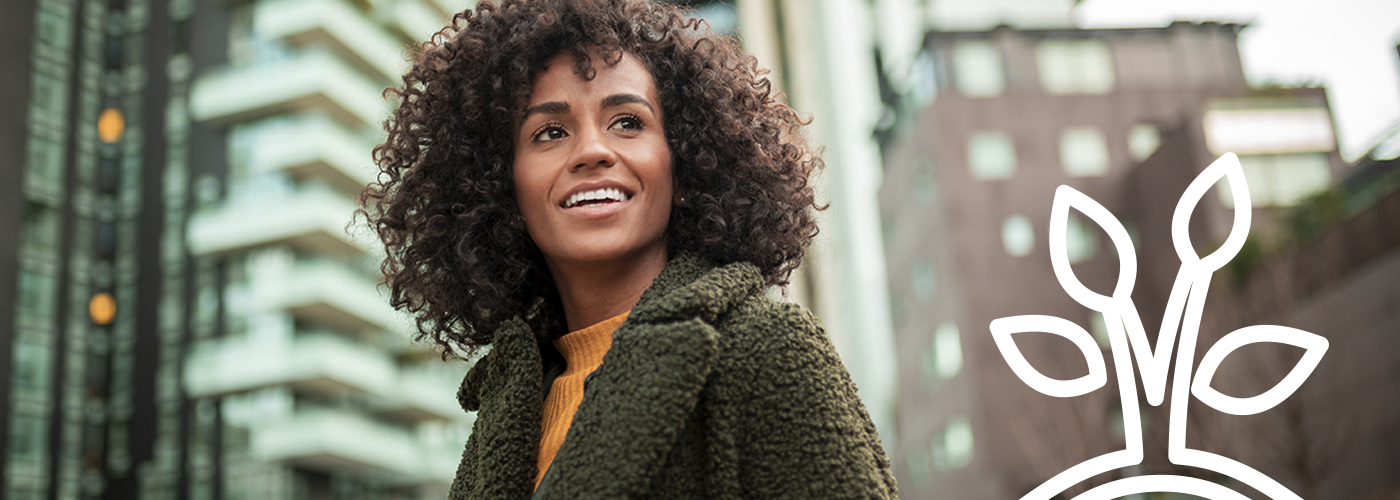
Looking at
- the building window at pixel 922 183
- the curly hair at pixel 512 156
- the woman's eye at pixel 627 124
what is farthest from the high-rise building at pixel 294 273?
the woman's eye at pixel 627 124

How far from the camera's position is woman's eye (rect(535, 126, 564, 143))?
6.22 ft

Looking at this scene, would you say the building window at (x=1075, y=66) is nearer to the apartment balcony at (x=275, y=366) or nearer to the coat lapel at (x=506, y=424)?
the apartment balcony at (x=275, y=366)

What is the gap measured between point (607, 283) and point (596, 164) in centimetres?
20

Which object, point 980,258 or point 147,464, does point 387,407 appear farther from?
point 980,258

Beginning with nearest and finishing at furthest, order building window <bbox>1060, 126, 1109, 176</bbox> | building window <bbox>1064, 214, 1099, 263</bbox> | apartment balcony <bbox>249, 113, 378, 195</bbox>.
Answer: building window <bbox>1064, 214, 1099, 263</bbox>
building window <bbox>1060, 126, 1109, 176</bbox>
apartment balcony <bbox>249, 113, 378, 195</bbox>

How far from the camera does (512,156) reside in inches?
79.6

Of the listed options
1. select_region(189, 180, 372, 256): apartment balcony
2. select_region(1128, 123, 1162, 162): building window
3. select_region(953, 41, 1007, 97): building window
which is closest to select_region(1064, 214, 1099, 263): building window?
select_region(1128, 123, 1162, 162): building window

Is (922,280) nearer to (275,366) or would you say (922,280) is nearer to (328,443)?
(328,443)

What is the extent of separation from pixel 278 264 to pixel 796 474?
30.7m

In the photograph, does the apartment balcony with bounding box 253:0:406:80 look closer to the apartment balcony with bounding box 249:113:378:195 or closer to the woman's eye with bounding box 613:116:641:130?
the apartment balcony with bounding box 249:113:378:195

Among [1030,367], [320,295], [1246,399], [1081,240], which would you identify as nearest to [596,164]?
[1030,367]

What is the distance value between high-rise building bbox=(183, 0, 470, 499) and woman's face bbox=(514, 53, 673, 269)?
27.2 m

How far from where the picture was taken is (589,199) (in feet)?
5.99

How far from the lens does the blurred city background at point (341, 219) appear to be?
1025 inches
